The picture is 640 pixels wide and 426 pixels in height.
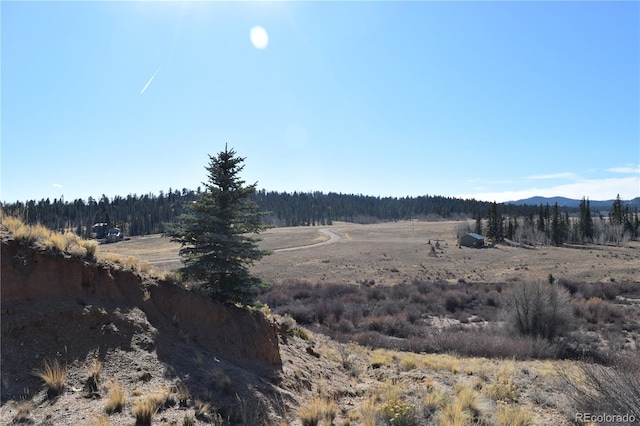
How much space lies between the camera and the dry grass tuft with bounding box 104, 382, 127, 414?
581 cm

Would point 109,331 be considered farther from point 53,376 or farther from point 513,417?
point 513,417

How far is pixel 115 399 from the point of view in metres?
5.92

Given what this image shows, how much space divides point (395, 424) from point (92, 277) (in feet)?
24.2

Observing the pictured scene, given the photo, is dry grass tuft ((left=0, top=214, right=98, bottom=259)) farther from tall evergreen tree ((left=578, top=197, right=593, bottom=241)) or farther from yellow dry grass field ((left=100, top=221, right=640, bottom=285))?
tall evergreen tree ((left=578, top=197, right=593, bottom=241))

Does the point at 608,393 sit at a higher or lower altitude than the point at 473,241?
higher

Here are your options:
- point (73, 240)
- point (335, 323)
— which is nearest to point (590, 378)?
point (73, 240)

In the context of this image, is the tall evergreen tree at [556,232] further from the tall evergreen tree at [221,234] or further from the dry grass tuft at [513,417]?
the tall evergreen tree at [221,234]

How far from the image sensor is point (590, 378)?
7.64 meters

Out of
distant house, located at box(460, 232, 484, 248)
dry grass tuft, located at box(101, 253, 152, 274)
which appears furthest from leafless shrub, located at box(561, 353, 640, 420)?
distant house, located at box(460, 232, 484, 248)

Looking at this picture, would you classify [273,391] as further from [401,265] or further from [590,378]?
[401,265]

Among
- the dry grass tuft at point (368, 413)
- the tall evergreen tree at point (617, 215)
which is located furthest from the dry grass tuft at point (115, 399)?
the tall evergreen tree at point (617, 215)

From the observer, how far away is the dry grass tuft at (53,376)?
590 centimetres

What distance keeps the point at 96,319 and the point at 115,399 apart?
2304mm

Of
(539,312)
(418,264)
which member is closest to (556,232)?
(418,264)
